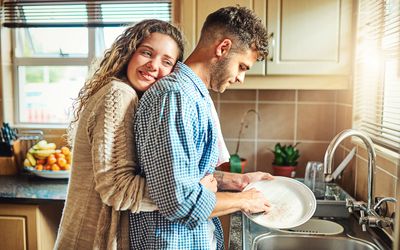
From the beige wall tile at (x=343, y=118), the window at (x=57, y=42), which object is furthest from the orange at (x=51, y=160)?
the beige wall tile at (x=343, y=118)

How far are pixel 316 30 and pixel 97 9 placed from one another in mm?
1235

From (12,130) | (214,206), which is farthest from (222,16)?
(12,130)

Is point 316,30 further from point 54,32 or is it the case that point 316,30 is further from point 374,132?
point 54,32

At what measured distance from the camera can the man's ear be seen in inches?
48.1

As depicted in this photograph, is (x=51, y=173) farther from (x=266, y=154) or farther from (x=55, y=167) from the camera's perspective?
(x=266, y=154)

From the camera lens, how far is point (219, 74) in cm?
→ 125

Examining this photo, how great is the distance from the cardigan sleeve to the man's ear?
32cm

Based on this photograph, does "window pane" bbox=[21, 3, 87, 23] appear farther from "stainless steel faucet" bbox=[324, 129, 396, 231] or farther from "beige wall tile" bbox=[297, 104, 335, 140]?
"stainless steel faucet" bbox=[324, 129, 396, 231]

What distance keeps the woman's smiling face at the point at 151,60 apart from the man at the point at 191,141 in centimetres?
8

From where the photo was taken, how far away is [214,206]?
43.3 inches

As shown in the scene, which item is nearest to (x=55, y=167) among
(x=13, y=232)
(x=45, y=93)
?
(x=13, y=232)

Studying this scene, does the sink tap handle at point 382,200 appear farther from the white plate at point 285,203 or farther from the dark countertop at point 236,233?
the dark countertop at point 236,233

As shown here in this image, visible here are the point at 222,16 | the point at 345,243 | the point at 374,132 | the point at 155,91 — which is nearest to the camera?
the point at 155,91

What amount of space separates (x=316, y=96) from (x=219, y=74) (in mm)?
1229
